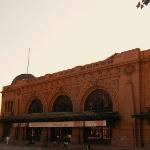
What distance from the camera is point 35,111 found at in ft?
158

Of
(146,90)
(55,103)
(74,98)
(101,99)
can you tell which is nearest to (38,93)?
(55,103)

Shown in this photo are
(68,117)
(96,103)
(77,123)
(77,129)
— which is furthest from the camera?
(77,129)

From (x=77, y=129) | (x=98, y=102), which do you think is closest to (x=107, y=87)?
(x=98, y=102)

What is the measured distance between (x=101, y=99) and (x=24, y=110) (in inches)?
710

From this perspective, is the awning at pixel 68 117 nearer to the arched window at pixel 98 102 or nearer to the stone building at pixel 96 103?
the stone building at pixel 96 103

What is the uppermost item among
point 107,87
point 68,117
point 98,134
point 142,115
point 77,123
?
point 107,87

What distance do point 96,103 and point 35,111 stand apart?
14.4 meters

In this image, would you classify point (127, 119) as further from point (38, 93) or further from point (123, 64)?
point (38, 93)

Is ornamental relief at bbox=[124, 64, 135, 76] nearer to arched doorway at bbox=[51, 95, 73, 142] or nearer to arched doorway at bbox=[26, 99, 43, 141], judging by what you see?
arched doorway at bbox=[51, 95, 73, 142]

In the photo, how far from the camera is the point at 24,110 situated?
50031 millimetres

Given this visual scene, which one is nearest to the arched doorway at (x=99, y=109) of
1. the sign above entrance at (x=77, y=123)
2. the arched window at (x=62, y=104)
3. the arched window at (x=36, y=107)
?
the sign above entrance at (x=77, y=123)

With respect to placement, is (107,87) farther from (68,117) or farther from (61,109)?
(61,109)

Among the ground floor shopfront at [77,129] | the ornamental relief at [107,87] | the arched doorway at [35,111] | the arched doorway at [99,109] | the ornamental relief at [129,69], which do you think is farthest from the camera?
the arched doorway at [35,111]

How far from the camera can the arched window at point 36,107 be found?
155 feet
